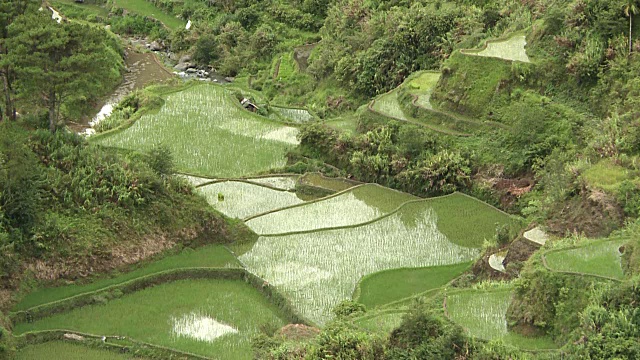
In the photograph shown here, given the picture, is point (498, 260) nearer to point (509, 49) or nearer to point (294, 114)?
point (509, 49)

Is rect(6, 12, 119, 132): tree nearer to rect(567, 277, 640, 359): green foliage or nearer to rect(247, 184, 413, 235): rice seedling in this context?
rect(247, 184, 413, 235): rice seedling

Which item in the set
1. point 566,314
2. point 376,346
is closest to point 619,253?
point 566,314

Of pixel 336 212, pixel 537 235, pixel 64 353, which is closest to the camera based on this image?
pixel 64 353

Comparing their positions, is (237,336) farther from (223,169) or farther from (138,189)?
(223,169)

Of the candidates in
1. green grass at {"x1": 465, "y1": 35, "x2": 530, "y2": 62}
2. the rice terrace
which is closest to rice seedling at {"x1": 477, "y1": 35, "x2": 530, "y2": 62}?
green grass at {"x1": 465, "y1": 35, "x2": 530, "y2": 62}

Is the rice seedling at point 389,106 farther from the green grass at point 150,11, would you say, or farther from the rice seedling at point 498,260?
the green grass at point 150,11

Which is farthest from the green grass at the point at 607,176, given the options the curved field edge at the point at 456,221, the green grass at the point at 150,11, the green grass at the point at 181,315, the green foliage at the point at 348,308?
the green grass at the point at 150,11

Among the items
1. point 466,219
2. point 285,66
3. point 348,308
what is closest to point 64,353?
point 348,308

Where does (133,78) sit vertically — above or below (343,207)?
below
